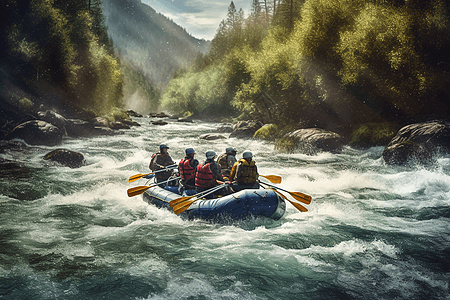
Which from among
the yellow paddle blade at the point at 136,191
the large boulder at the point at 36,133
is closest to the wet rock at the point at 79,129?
the large boulder at the point at 36,133

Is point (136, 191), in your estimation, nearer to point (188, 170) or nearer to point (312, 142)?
point (188, 170)

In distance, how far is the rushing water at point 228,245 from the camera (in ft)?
16.8

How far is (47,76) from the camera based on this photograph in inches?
935

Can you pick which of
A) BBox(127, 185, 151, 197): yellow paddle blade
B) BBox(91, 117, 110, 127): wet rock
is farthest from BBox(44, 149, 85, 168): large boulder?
BBox(91, 117, 110, 127): wet rock

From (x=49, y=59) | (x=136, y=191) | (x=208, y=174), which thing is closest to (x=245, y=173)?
(x=208, y=174)

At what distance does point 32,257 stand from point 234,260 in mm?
3789

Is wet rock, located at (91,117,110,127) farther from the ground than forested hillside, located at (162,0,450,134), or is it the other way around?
forested hillside, located at (162,0,450,134)

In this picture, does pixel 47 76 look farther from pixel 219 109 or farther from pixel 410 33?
pixel 219 109

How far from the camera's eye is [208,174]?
27.1 ft

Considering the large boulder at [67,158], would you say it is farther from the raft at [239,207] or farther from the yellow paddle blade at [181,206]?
the raft at [239,207]

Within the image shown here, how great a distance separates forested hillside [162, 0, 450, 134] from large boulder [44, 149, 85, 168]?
14.5 meters

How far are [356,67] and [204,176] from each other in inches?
504

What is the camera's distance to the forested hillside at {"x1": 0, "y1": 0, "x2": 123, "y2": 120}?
827 inches

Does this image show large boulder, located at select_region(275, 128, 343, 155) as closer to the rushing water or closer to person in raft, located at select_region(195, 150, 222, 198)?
the rushing water
